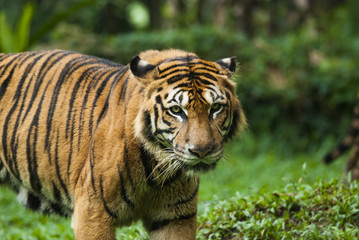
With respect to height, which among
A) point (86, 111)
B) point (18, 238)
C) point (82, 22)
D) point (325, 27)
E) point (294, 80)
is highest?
point (82, 22)

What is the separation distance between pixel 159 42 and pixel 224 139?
8870 mm

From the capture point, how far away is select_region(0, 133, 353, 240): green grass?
14.1 feet

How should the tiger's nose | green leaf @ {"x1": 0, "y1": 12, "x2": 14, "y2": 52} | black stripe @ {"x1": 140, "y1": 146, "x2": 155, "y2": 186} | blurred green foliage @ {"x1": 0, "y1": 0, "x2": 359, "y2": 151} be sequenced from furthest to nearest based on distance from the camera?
blurred green foliage @ {"x1": 0, "y1": 0, "x2": 359, "y2": 151} < green leaf @ {"x1": 0, "y1": 12, "x2": 14, "y2": 52} < black stripe @ {"x1": 140, "y1": 146, "x2": 155, "y2": 186} < the tiger's nose

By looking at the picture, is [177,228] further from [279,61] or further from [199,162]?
[279,61]

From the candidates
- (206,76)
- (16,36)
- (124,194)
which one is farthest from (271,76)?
(124,194)

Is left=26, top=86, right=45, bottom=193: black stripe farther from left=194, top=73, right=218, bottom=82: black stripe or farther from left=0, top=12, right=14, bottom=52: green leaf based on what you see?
left=0, top=12, right=14, bottom=52: green leaf

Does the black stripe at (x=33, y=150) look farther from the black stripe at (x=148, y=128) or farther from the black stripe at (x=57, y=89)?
the black stripe at (x=148, y=128)

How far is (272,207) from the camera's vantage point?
4371mm

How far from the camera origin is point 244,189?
24.8 feet

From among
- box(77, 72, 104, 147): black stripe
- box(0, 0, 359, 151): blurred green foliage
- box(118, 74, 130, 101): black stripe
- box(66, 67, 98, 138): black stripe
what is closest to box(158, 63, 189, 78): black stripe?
box(118, 74, 130, 101): black stripe

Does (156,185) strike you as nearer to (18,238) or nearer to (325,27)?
(18,238)

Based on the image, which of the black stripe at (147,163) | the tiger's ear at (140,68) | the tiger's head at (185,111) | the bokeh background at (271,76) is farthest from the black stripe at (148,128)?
the bokeh background at (271,76)

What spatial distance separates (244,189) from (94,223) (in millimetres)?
4361

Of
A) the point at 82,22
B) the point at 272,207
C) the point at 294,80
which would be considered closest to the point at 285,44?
the point at 294,80
